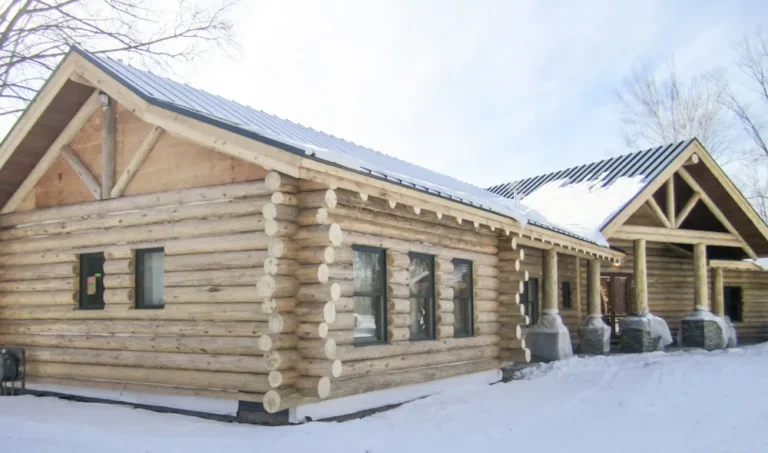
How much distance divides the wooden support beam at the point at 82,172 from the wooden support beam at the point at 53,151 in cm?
18

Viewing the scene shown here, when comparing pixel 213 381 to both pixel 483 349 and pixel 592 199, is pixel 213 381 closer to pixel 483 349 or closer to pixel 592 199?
pixel 483 349

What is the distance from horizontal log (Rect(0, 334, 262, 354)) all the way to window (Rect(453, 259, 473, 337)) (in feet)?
15.8

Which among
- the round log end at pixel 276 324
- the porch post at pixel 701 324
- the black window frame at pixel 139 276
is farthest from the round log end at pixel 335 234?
the porch post at pixel 701 324

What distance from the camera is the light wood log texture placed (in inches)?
375

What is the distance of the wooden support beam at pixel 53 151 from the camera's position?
37.9ft

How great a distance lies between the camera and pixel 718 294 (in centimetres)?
2322

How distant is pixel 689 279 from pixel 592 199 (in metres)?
6.46

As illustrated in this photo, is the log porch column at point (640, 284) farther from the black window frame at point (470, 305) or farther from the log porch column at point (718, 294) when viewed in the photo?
the black window frame at point (470, 305)

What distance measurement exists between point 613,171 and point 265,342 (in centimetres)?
1576

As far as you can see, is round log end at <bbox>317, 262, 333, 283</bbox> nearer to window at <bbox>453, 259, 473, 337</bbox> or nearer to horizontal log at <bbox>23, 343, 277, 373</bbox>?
horizontal log at <bbox>23, 343, 277, 373</bbox>

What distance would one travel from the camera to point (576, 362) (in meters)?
16.7

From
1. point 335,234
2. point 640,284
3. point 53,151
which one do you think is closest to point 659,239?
point 640,284

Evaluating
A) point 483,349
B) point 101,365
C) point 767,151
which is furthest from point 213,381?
point 767,151

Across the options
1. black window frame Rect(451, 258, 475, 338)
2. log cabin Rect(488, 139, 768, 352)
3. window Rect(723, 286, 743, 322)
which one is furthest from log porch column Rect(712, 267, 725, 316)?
black window frame Rect(451, 258, 475, 338)
